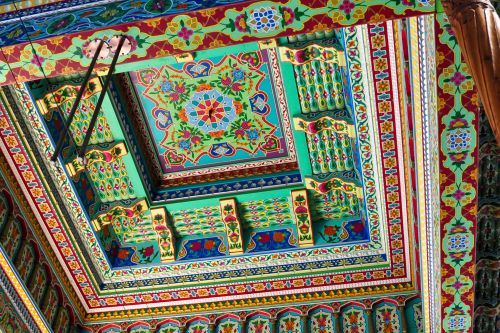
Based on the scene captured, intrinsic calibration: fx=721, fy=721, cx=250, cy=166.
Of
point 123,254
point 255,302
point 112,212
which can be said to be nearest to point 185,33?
point 112,212

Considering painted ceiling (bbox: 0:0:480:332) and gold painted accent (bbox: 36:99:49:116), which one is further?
gold painted accent (bbox: 36:99:49:116)

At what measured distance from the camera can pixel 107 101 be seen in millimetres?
5605

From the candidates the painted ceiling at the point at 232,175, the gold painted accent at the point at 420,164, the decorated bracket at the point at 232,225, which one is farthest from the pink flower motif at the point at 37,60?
the decorated bracket at the point at 232,225

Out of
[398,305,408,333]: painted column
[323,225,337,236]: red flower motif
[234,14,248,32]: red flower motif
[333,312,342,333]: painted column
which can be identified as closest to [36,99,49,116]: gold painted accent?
[234,14,248,32]: red flower motif

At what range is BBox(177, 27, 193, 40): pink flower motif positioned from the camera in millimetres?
3945

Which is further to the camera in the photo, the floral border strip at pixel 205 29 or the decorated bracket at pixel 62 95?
the decorated bracket at pixel 62 95

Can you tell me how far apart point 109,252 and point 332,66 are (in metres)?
2.72

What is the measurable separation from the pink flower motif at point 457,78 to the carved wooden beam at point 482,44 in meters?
1.51

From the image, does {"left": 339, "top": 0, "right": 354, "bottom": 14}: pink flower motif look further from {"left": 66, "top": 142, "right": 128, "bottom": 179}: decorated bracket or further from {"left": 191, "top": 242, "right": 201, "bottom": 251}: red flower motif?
{"left": 191, "top": 242, "right": 201, "bottom": 251}: red flower motif

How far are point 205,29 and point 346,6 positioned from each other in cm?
77

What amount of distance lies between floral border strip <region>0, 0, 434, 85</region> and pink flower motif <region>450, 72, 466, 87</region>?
43cm

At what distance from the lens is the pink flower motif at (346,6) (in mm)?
3742

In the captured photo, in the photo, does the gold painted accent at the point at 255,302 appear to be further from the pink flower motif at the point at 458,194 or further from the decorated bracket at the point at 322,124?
the pink flower motif at the point at 458,194

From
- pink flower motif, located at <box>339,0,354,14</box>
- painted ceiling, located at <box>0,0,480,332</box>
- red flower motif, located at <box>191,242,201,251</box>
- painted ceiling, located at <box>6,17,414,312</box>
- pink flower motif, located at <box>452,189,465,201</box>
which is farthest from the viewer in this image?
red flower motif, located at <box>191,242,201,251</box>
